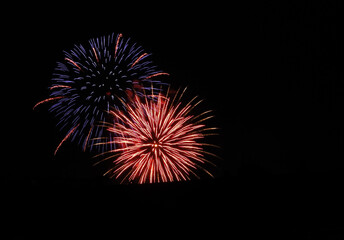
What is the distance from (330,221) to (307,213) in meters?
0.43

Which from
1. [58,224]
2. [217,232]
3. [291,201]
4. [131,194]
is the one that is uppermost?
[291,201]

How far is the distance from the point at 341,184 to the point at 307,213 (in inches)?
29.9

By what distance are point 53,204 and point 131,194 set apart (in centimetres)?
135

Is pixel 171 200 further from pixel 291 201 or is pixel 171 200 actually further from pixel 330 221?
pixel 330 221

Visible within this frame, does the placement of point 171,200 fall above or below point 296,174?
below

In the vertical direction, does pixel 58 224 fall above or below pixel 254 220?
below

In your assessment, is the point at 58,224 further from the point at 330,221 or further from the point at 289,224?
the point at 330,221

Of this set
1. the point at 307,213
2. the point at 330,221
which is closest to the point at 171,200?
the point at 307,213

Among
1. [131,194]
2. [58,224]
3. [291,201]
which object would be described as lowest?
[58,224]

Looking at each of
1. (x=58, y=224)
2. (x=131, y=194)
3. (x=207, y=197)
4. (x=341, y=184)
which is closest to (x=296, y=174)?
(x=341, y=184)

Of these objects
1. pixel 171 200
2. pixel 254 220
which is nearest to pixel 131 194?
pixel 171 200

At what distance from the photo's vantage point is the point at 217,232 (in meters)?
5.18

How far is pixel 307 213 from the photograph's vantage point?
528cm

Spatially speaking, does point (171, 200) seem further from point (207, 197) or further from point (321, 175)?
point (321, 175)
